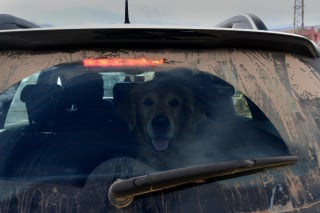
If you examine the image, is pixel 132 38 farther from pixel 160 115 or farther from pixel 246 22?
pixel 246 22

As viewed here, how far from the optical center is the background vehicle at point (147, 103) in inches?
80.9

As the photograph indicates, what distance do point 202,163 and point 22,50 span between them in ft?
2.71

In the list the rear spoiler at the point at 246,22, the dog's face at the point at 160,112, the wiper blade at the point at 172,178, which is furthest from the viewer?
the rear spoiler at the point at 246,22

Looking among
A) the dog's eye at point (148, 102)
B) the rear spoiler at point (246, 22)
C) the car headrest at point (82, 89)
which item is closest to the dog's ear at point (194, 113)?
the dog's eye at point (148, 102)

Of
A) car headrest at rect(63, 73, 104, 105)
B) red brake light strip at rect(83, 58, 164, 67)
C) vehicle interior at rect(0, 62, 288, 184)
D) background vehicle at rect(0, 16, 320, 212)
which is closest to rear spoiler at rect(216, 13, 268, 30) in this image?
background vehicle at rect(0, 16, 320, 212)

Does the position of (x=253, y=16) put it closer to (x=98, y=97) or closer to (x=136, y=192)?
(x=98, y=97)

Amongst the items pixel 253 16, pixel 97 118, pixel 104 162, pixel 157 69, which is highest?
pixel 253 16

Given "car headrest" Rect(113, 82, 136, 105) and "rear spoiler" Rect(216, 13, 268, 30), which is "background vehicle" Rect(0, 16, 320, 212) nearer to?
"car headrest" Rect(113, 82, 136, 105)

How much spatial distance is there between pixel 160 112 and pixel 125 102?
149mm

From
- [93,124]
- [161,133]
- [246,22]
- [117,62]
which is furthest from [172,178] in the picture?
[246,22]

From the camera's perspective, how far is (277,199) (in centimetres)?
213

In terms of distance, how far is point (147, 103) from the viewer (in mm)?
2287

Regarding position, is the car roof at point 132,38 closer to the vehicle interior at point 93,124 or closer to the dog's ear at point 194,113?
the vehicle interior at point 93,124

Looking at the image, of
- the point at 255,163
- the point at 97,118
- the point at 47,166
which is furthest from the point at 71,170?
the point at 255,163
